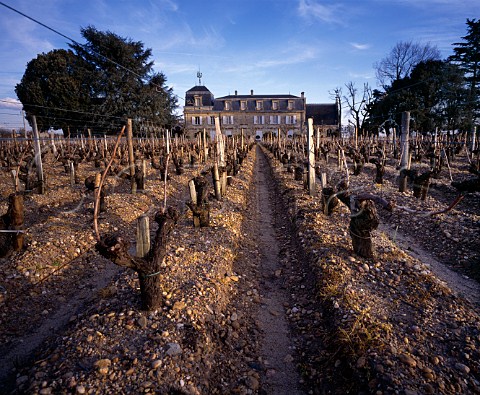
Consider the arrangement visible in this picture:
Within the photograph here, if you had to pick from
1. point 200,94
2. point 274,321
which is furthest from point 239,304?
point 200,94

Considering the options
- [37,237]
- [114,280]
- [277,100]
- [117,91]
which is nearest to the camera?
[114,280]

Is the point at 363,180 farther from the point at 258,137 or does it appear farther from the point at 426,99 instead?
the point at 258,137

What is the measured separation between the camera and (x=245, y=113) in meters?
60.4

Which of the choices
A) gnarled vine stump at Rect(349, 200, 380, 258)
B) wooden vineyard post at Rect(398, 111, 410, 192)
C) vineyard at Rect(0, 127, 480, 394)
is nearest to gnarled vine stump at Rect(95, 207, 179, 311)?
vineyard at Rect(0, 127, 480, 394)

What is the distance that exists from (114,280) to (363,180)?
11.8 m

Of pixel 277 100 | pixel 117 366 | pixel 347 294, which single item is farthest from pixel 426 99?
pixel 117 366

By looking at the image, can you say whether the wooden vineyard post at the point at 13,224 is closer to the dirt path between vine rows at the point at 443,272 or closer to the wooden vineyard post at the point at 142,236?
the wooden vineyard post at the point at 142,236

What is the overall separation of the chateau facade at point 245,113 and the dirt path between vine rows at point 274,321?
53.7 metres

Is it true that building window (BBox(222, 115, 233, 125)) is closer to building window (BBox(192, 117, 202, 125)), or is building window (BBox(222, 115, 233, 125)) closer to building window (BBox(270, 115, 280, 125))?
building window (BBox(192, 117, 202, 125))

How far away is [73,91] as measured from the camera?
3841cm

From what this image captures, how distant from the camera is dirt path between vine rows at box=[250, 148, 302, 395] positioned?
3.42 m

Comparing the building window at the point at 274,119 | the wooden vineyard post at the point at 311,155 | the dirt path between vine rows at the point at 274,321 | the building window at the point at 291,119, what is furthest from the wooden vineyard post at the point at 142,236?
the building window at the point at 291,119

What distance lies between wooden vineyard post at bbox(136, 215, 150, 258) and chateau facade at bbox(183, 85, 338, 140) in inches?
2255

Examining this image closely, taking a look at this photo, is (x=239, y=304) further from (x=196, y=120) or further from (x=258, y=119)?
(x=258, y=119)
